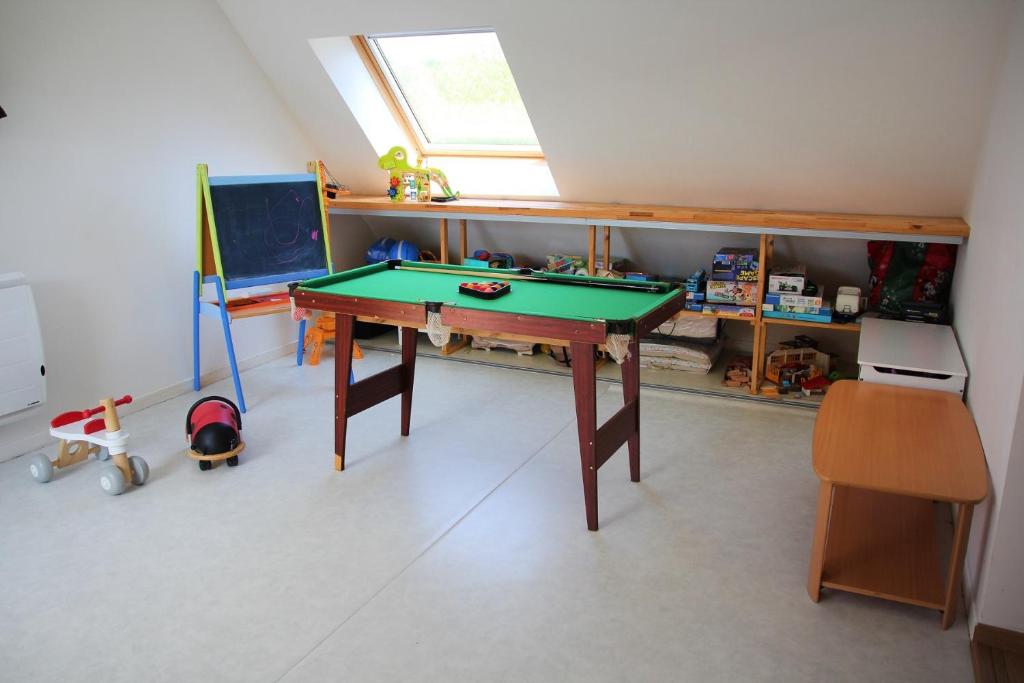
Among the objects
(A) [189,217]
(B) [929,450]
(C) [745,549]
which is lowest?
(C) [745,549]

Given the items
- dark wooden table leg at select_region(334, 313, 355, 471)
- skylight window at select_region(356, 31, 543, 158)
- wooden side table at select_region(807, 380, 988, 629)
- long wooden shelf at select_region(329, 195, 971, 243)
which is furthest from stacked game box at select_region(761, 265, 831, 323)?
dark wooden table leg at select_region(334, 313, 355, 471)

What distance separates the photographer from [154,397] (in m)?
4.11

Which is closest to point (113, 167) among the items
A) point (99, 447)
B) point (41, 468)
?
point (99, 447)

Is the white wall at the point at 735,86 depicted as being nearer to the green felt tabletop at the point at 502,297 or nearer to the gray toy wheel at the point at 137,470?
the green felt tabletop at the point at 502,297

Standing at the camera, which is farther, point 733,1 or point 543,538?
point 733,1

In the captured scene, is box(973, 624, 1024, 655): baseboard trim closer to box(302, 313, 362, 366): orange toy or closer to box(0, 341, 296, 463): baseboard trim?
box(302, 313, 362, 366): orange toy

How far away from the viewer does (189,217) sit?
4238mm

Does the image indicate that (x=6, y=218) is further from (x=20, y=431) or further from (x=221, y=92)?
(x=221, y=92)

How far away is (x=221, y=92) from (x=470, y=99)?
149 centimetres

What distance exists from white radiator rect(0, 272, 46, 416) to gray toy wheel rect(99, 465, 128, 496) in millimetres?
576

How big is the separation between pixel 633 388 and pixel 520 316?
634 mm

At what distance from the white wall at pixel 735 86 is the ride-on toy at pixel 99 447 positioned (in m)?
2.39

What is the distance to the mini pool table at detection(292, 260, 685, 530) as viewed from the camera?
2.66 meters

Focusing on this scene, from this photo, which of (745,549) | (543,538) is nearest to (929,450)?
(745,549)
